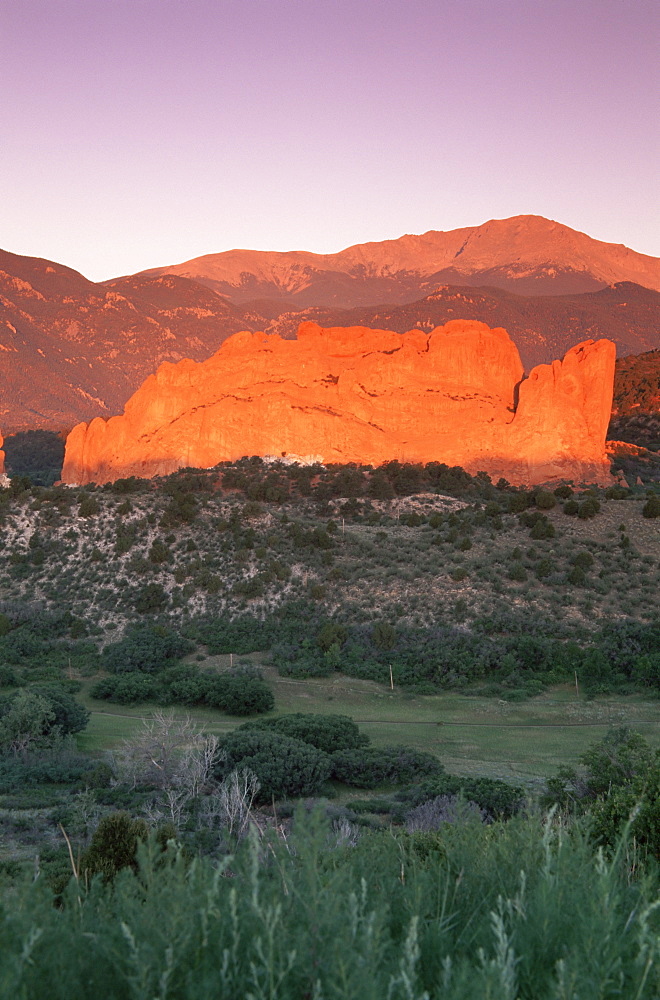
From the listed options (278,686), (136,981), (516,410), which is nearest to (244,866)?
(136,981)

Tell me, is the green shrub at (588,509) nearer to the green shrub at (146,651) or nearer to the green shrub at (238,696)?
the green shrub at (146,651)

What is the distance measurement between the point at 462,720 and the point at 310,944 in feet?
70.1

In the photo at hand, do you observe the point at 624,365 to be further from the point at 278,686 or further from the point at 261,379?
the point at 278,686

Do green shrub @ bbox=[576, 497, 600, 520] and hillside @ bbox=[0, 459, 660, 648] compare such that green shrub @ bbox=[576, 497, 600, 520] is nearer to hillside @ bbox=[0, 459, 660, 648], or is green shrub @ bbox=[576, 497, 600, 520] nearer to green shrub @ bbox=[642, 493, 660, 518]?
hillside @ bbox=[0, 459, 660, 648]

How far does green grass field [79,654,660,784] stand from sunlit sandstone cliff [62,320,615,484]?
1320 inches

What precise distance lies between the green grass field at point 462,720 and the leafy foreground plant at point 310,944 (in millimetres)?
13242

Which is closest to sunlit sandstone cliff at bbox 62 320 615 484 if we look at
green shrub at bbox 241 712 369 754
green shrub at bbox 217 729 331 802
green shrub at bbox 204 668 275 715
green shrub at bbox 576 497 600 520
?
green shrub at bbox 576 497 600 520

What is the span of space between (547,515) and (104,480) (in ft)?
120

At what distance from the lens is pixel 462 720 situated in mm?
23406

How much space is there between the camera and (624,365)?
98.3 meters

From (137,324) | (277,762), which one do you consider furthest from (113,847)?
(137,324)

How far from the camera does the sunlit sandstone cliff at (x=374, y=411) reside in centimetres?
5925

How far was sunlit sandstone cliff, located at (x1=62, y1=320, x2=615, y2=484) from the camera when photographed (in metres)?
59.2

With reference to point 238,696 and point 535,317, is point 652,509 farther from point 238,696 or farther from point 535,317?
point 535,317
